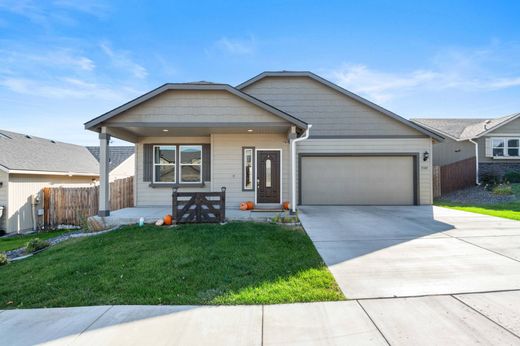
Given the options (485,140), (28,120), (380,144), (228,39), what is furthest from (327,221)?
(28,120)

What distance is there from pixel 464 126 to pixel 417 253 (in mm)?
21805

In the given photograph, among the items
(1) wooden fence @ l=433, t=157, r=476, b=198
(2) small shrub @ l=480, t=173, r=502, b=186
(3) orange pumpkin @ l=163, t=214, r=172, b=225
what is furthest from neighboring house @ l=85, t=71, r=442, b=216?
(2) small shrub @ l=480, t=173, r=502, b=186

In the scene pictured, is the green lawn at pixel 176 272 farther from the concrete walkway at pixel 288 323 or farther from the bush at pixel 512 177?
the bush at pixel 512 177

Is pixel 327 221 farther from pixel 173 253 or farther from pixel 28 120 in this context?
pixel 28 120

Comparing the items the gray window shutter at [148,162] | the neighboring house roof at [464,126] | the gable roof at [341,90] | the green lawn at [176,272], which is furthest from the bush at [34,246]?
the neighboring house roof at [464,126]

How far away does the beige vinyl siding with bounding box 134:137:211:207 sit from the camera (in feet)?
35.0

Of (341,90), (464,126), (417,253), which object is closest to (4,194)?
(341,90)

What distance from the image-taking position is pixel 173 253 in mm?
5395

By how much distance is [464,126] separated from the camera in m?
A: 21.3

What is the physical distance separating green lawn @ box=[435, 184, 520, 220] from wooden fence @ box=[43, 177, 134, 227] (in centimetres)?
1414

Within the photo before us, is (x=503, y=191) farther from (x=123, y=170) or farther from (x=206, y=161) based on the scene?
(x=123, y=170)

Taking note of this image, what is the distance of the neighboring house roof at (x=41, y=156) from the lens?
12953 millimetres

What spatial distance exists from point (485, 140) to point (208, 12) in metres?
19.7

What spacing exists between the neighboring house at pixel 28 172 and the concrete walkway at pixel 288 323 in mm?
12090
